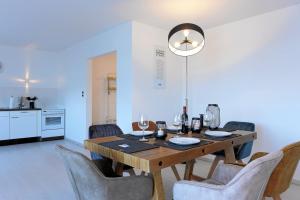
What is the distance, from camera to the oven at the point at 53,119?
17.7 feet

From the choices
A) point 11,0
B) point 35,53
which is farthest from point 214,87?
point 35,53

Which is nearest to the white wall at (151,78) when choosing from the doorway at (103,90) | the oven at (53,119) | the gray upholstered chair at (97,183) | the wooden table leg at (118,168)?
the wooden table leg at (118,168)

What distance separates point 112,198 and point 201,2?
249 cm

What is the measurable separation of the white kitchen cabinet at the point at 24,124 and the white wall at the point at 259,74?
3891 millimetres

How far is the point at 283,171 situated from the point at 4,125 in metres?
5.26

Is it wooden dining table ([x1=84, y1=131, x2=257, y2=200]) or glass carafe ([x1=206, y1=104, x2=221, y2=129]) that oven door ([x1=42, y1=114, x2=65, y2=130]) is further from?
glass carafe ([x1=206, y1=104, x2=221, y2=129])

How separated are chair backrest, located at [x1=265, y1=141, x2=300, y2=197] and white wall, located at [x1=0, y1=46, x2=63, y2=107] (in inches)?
Answer: 210

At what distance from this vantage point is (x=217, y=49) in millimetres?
3730

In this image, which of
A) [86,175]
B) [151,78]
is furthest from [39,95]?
[86,175]

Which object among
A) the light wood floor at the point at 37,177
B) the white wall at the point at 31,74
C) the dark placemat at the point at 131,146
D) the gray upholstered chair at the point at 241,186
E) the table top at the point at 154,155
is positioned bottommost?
the light wood floor at the point at 37,177

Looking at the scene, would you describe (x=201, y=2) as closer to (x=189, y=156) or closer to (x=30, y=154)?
(x=189, y=156)

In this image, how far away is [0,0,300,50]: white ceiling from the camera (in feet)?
9.42

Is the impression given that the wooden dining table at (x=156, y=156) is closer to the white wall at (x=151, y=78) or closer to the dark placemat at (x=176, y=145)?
the dark placemat at (x=176, y=145)

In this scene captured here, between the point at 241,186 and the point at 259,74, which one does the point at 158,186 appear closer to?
the point at 241,186
